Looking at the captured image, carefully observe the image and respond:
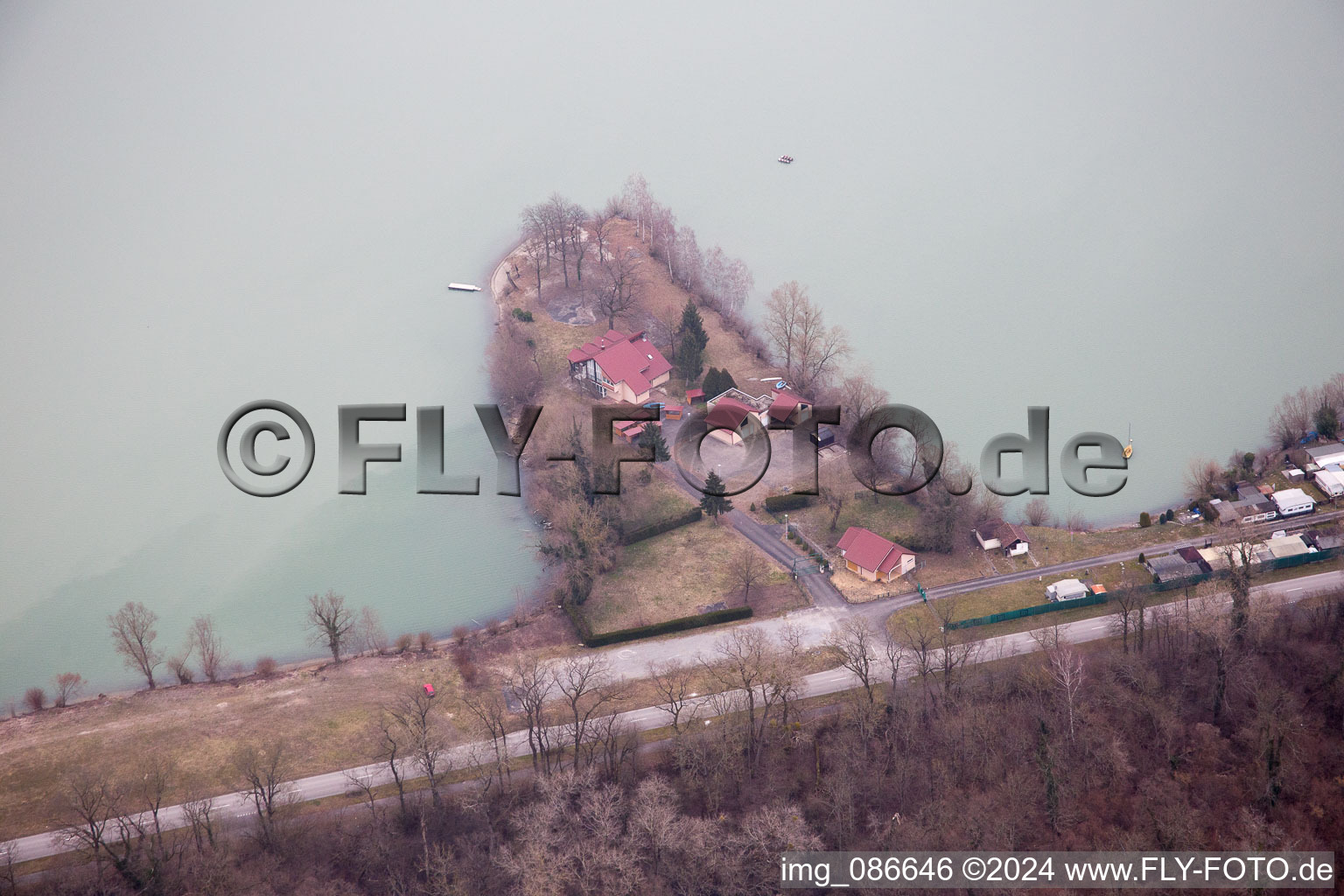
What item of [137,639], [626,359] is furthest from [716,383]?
[137,639]

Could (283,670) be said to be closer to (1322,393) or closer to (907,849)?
(907,849)

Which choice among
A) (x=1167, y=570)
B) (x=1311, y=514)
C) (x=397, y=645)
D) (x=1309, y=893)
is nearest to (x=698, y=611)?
(x=397, y=645)

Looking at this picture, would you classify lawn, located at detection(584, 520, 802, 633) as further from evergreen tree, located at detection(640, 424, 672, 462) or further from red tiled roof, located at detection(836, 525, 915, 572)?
evergreen tree, located at detection(640, 424, 672, 462)

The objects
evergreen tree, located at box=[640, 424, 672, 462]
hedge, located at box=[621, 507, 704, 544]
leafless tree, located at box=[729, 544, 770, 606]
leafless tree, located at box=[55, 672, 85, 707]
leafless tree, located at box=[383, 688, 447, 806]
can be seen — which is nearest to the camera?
leafless tree, located at box=[383, 688, 447, 806]

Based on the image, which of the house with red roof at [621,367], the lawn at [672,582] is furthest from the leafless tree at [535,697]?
the house with red roof at [621,367]

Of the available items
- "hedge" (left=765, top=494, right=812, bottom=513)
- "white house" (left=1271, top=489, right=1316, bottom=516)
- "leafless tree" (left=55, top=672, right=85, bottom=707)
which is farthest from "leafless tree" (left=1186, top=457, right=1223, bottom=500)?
"leafless tree" (left=55, top=672, right=85, bottom=707)

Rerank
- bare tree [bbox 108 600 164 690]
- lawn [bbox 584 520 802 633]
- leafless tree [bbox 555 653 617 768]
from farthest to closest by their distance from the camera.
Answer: lawn [bbox 584 520 802 633] → bare tree [bbox 108 600 164 690] → leafless tree [bbox 555 653 617 768]

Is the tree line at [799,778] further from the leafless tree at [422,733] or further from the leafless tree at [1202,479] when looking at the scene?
the leafless tree at [1202,479]
